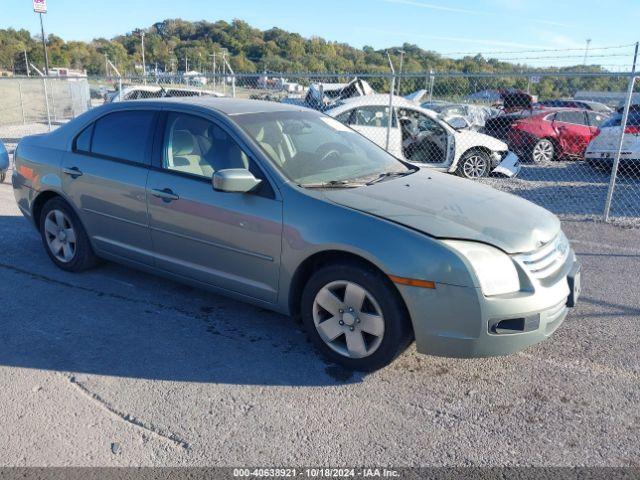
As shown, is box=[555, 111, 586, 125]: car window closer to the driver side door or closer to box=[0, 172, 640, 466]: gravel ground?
the driver side door

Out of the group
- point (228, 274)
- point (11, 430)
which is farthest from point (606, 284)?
point (11, 430)

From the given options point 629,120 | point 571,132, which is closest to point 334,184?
point 629,120

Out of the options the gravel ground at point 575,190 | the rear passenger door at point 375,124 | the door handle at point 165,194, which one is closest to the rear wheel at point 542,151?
the gravel ground at point 575,190

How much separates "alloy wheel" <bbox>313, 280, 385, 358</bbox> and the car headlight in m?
0.60

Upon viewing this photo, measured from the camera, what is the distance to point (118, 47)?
58500 mm

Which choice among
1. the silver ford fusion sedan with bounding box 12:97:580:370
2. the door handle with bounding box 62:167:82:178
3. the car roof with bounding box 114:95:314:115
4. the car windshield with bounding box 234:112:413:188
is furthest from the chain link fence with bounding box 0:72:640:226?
the door handle with bounding box 62:167:82:178

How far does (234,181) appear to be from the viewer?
3.57 meters

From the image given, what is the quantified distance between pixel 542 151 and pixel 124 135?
11.3m

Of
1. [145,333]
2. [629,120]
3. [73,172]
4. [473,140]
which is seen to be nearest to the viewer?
[145,333]

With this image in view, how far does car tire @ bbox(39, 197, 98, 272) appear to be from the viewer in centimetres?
498

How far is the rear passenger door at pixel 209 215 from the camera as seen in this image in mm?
3666

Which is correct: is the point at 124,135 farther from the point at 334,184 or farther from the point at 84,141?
the point at 334,184

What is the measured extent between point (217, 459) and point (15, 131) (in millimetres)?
19334

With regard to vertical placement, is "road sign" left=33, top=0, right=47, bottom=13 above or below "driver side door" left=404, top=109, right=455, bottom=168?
above
